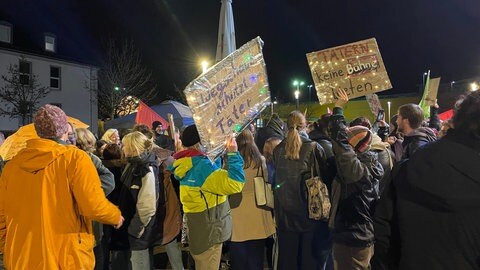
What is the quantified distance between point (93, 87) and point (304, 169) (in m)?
36.1

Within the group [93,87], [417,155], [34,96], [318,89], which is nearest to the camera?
[417,155]

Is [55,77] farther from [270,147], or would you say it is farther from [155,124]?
[270,147]

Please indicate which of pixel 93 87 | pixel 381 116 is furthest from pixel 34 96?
pixel 381 116

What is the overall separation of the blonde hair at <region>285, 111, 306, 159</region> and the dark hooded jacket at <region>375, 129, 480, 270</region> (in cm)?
213

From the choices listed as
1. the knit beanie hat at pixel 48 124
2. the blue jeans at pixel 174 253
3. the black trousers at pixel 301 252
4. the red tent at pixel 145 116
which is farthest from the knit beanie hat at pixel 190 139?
the red tent at pixel 145 116

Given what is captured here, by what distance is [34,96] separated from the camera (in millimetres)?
31812

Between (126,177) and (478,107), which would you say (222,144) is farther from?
(478,107)

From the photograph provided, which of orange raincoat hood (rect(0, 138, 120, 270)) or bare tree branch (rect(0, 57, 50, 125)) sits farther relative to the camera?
bare tree branch (rect(0, 57, 50, 125))

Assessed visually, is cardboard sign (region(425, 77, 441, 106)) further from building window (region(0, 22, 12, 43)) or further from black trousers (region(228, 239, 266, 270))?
building window (region(0, 22, 12, 43))

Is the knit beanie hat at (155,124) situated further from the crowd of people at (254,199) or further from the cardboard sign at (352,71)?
the cardboard sign at (352,71)

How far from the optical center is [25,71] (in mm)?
32719

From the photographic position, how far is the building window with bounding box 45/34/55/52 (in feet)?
118

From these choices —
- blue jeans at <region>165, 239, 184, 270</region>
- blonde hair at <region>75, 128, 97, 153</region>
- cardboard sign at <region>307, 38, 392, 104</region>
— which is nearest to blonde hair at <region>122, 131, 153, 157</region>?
blonde hair at <region>75, 128, 97, 153</region>

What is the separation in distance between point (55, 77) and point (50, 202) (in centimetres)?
3574
